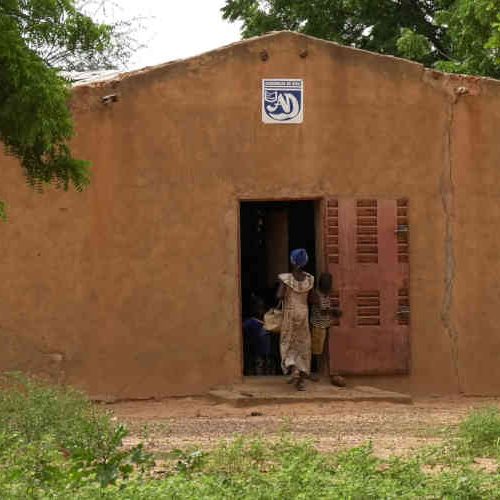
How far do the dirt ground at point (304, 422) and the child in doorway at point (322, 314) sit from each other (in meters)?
0.86

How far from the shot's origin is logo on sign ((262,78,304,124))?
41.8 ft

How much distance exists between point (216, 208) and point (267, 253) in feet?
11.9

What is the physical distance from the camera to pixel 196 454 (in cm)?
779

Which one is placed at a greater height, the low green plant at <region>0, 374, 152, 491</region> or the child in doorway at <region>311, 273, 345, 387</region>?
the child in doorway at <region>311, 273, 345, 387</region>

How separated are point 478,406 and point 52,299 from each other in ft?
13.0

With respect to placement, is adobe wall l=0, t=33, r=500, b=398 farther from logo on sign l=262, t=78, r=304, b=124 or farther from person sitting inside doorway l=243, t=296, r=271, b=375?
person sitting inside doorway l=243, t=296, r=271, b=375

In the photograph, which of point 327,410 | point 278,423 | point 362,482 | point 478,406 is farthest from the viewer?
point 478,406

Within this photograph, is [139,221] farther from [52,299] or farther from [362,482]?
[362,482]

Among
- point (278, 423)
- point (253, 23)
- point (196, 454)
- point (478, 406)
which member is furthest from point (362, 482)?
point (253, 23)

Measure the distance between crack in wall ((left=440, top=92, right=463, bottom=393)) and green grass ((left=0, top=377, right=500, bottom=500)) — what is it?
3.97 meters

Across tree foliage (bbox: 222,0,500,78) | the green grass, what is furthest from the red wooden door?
tree foliage (bbox: 222,0,500,78)

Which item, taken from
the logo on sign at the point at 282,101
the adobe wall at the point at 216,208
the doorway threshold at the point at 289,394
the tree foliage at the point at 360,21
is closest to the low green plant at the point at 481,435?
the doorway threshold at the point at 289,394

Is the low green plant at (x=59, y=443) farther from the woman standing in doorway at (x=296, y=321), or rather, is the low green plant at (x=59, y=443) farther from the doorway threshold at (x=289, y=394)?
the woman standing in doorway at (x=296, y=321)

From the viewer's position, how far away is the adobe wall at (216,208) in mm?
12359
